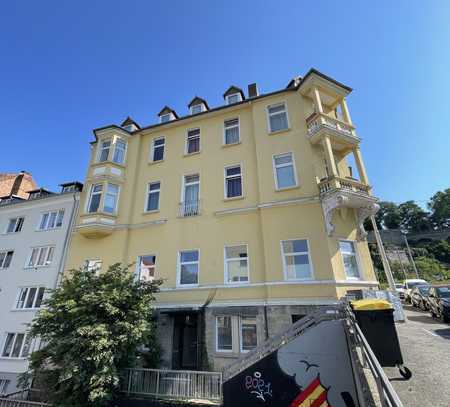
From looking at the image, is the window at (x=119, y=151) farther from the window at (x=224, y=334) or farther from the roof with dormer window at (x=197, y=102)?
the window at (x=224, y=334)

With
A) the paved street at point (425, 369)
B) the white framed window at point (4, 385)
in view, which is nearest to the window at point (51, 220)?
the white framed window at point (4, 385)

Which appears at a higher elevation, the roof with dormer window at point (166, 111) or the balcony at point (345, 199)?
the roof with dormer window at point (166, 111)

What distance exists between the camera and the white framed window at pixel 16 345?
46.7 ft

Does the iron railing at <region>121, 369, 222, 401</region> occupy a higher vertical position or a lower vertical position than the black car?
lower

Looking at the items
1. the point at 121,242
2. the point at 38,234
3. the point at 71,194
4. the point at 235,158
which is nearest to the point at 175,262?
the point at 121,242

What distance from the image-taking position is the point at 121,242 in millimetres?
14188

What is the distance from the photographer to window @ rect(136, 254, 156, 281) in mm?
13188

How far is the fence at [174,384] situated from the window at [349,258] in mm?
7156

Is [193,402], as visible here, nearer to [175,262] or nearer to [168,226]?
[175,262]

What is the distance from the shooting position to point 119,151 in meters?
16.9

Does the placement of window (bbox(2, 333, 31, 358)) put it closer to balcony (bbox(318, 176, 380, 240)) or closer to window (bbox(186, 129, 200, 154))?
window (bbox(186, 129, 200, 154))

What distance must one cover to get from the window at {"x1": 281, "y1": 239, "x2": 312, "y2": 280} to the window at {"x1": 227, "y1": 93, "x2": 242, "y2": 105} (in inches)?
424

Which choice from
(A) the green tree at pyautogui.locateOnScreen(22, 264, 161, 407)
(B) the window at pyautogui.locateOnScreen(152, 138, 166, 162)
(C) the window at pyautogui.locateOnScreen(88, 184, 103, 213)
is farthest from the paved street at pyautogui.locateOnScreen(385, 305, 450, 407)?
(C) the window at pyautogui.locateOnScreen(88, 184, 103, 213)

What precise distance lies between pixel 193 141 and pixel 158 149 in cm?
279
